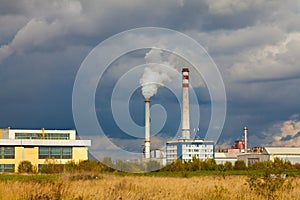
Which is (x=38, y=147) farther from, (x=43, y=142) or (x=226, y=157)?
(x=226, y=157)

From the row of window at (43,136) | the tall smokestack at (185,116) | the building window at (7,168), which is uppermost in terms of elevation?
the tall smokestack at (185,116)

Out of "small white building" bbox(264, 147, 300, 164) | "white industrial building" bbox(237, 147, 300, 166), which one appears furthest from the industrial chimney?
"small white building" bbox(264, 147, 300, 164)

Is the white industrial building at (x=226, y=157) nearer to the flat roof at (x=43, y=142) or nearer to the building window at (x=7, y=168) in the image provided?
the flat roof at (x=43, y=142)

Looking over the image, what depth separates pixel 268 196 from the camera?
66.0 ft

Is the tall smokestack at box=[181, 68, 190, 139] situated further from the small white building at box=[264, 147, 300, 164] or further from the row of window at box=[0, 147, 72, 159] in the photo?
the row of window at box=[0, 147, 72, 159]

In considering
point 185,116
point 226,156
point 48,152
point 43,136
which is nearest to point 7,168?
point 48,152

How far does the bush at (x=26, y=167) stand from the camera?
85.0 m

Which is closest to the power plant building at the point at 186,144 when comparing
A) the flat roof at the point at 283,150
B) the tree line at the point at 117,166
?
the flat roof at the point at 283,150

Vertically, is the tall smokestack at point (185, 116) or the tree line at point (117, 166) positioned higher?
the tall smokestack at point (185, 116)

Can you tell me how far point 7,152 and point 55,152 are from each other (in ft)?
26.5

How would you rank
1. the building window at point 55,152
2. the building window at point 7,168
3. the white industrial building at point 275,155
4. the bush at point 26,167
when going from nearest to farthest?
the bush at point 26,167 → the building window at point 7,168 → the building window at point 55,152 → the white industrial building at point 275,155

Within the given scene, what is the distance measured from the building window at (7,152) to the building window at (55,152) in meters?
4.67

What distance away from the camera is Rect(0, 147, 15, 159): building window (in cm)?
9356

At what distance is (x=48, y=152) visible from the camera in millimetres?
95375
